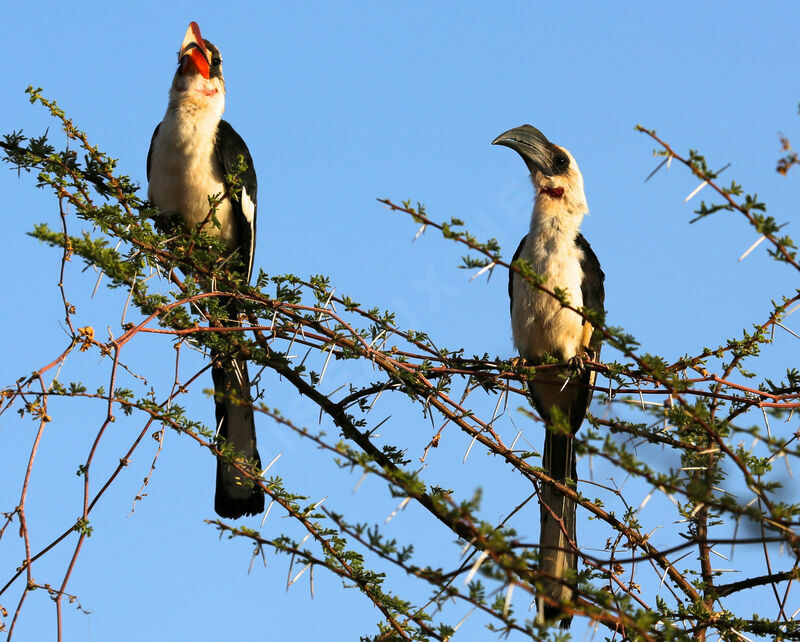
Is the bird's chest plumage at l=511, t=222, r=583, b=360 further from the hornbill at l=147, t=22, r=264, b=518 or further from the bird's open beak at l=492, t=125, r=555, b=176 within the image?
the hornbill at l=147, t=22, r=264, b=518

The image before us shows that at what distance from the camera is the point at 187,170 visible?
185 inches

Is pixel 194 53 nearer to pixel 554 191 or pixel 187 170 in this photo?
pixel 187 170

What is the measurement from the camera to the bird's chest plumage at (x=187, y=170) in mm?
4691

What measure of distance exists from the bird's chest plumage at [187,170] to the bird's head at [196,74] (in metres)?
0.16

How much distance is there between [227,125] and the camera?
5008mm

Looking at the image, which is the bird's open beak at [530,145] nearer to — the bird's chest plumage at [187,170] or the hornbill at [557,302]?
the hornbill at [557,302]

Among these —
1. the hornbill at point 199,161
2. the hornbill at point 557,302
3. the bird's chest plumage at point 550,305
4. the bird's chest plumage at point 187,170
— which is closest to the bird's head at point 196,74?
the hornbill at point 199,161

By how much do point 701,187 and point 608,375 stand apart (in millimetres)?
1272

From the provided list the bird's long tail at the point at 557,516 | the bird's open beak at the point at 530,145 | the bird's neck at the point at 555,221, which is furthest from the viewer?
the bird's open beak at the point at 530,145

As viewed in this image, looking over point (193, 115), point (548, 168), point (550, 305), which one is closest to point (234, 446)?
point (550, 305)

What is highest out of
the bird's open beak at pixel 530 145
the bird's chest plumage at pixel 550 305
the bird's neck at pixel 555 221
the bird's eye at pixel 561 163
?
the bird's open beak at pixel 530 145

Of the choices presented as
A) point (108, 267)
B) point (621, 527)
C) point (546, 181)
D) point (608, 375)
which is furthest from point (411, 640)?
point (546, 181)

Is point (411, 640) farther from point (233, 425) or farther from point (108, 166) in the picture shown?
point (108, 166)

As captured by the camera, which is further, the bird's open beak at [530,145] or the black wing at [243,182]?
the bird's open beak at [530,145]
